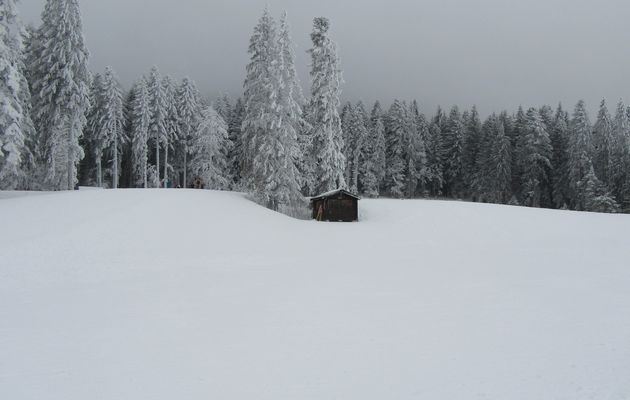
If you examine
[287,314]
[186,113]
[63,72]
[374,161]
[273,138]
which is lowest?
[287,314]

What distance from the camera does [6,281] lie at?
13188 millimetres

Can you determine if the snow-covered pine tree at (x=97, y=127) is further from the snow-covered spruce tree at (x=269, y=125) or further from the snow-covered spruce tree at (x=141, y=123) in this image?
the snow-covered spruce tree at (x=269, y=125)

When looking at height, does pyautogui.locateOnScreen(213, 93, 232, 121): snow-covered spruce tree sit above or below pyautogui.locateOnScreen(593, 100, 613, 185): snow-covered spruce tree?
above

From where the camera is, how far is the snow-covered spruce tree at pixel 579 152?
53.5m

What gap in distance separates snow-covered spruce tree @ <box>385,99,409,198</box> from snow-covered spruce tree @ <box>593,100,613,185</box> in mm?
24915

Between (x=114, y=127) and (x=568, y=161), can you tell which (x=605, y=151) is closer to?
(x=568, y=161)

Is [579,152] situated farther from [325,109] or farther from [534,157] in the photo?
[325,109]

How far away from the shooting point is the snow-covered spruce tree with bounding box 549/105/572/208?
57.3 meters

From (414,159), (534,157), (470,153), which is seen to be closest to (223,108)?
(414,159)

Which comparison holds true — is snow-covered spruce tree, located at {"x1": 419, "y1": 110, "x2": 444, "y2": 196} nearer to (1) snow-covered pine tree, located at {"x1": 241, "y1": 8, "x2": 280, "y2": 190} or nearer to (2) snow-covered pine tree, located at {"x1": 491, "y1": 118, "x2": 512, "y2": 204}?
(2) snow-covered pine tree, located at {"x1": 491, "y1": 118, "x2": 512, "y2": 204}

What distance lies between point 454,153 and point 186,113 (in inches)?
1633

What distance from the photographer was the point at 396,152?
6462 centimetres

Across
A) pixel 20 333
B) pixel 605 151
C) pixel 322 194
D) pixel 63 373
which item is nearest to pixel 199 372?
pixel 63 373

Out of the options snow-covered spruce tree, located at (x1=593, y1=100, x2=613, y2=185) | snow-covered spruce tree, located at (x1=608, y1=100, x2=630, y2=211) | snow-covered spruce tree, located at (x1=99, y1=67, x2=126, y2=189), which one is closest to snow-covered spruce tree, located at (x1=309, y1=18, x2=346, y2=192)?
snow-covered spruce tree, located at (x1=99, y1=67, x2=126, y2=189)
